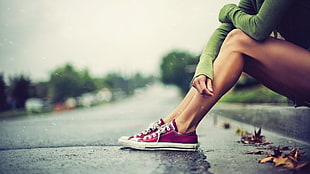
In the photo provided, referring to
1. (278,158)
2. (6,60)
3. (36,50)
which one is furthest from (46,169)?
(36,50)

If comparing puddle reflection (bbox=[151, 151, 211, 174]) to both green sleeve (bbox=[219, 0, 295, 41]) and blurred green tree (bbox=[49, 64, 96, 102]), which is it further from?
blurred green tree (bbox=[49, 64, 96, 102])

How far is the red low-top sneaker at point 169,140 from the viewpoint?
5.56ft

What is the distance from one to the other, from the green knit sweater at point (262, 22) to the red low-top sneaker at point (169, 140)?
1.47 feet

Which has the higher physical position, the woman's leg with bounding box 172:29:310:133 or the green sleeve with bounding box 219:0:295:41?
the green sleeve with bounding box 219:0:295:41

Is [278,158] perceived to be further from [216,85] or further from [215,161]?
[216,85]

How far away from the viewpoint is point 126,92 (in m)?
67.8

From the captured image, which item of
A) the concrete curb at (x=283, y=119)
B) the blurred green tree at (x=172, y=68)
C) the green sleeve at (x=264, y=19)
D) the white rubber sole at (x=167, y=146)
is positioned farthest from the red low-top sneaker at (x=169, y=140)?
the blurred green tree at (x=172, y=68)

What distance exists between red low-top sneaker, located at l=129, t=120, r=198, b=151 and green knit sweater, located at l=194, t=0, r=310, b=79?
448 millimetres

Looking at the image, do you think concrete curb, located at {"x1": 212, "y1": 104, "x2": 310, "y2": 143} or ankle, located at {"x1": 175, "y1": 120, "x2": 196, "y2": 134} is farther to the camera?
concrete curb, located at {"x1": 212, "y1": 104, "x2": 310, "y2": 143}

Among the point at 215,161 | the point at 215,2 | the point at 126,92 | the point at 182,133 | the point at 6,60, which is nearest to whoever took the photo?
the point at 215,161

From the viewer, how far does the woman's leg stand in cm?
136

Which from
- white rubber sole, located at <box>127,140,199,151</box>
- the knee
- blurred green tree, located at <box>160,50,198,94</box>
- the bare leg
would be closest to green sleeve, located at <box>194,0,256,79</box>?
the knee

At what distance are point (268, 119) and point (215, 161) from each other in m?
1.59

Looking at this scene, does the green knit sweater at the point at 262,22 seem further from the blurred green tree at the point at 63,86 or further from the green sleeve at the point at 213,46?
the blurred green tree at the point at 63,86
